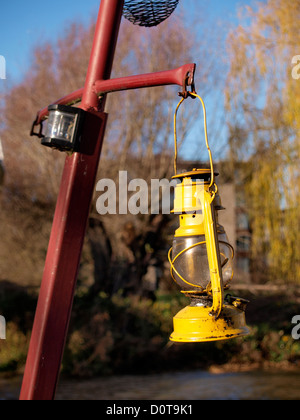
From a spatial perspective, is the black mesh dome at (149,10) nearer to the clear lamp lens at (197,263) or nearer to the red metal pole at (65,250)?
the red metal pole at (65,250)

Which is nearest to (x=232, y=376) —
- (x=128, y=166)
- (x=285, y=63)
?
(x=128, y=166)

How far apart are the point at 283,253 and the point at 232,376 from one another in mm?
2467

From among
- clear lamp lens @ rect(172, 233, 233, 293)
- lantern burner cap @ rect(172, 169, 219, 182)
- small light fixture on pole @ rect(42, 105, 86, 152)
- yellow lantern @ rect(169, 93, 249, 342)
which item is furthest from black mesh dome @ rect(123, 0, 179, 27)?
clear lamp lens @ rect(172, 233, 233, 293)

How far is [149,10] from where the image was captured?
282 cm

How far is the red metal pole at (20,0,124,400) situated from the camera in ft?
7.61

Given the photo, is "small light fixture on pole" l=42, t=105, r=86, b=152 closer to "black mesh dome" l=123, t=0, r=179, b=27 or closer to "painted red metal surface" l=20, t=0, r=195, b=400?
"painted red metal surface" l=20, t=0, r=195, b=400

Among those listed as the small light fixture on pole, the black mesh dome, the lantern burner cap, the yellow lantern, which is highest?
the black mesh dome

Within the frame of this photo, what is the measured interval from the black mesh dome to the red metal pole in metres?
0.24

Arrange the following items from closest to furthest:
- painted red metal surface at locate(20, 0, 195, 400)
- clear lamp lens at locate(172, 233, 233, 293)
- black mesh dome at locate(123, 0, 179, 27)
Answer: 1. clear lamp lens at locate(172, 233, 233, 293)
2. painted red metal surface at locate(20, 0, 195, 400)
3. black mesh dome at locate(123, 0, 179, 27)

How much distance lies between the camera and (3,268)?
12.2 meters

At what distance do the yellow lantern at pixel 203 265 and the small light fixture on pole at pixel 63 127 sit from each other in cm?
62

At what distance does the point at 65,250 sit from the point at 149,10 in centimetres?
145

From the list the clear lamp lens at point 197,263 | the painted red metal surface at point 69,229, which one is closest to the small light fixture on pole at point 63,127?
the painted red metal surface at point 69,229
